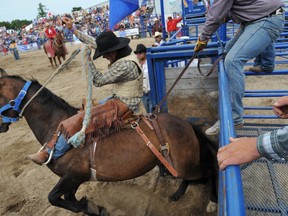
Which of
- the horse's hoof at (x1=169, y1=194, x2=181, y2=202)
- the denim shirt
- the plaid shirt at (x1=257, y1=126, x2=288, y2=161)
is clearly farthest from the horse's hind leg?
the plaid shirt at (x1=257, y1=126, x2=288, y2=161)

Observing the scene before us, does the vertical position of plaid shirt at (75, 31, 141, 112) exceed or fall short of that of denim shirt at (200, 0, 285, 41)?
it falls short

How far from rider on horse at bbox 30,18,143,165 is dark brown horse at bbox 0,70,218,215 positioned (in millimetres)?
182

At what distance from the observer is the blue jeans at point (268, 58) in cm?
272

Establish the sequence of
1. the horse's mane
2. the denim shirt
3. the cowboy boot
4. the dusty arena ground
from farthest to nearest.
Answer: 1. the dusty arena ground
2. the horse's mane
3. the cowboy boot
4. the denim shirt

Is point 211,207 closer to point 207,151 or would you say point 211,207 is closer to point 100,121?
point 207,151

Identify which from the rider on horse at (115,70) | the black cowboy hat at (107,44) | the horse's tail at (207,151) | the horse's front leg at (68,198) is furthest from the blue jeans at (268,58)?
the horse's front leg at (68,198)

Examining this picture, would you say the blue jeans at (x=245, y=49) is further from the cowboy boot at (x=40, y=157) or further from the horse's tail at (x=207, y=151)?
the cowboy boot at (x=40, y=157)

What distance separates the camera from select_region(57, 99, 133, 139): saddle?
8.15 ft

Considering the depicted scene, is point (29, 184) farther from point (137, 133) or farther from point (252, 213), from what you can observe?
point (252, 213)

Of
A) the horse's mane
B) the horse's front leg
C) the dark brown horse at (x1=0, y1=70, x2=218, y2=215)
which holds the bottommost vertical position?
the horse's front leg

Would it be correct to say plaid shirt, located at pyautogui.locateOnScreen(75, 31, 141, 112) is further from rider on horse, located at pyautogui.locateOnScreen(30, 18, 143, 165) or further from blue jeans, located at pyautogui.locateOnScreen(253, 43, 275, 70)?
blue jeans, located at pyautogui.locateOnScreen(253, 43, 275, 70)

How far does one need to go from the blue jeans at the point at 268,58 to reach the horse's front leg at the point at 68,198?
2.53 m

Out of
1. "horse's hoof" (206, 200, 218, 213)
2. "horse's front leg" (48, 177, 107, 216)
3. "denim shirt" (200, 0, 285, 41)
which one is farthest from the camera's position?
"horse's hoof" (206, 200, 218, 213)

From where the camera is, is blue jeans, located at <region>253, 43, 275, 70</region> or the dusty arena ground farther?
the dusty arena ground
